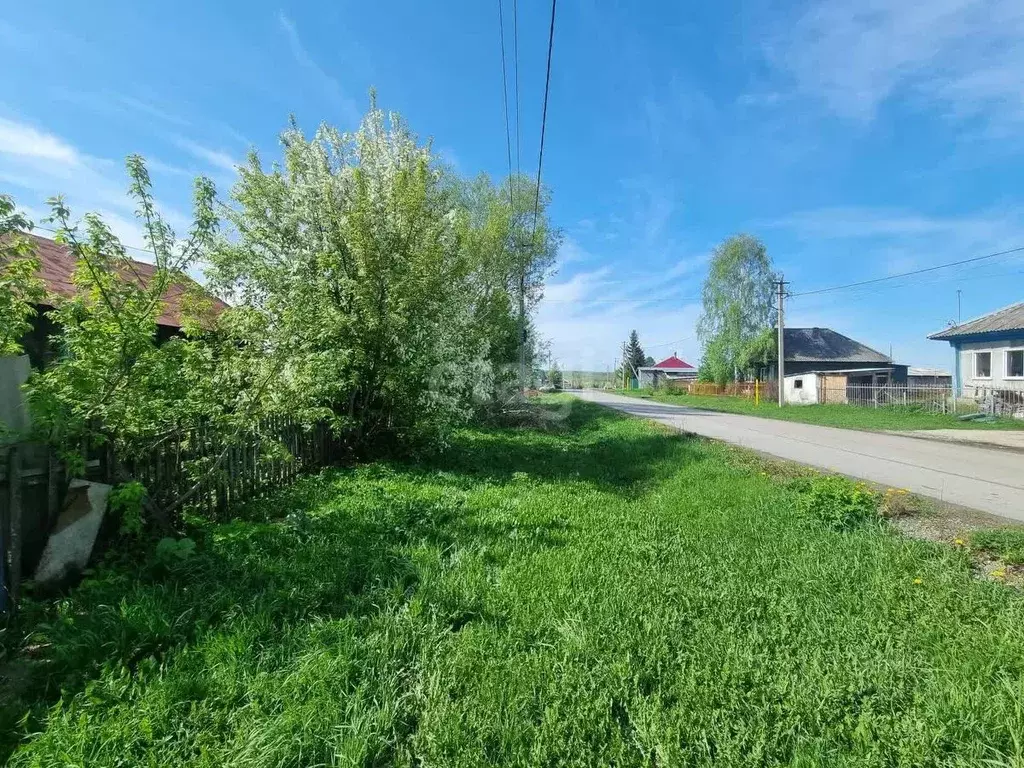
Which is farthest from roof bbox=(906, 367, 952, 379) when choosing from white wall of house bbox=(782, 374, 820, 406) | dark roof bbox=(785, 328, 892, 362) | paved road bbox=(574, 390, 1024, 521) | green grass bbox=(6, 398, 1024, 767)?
green grass bbox=(6, 398, 1024, 767)

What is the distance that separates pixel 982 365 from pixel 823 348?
1716 cm

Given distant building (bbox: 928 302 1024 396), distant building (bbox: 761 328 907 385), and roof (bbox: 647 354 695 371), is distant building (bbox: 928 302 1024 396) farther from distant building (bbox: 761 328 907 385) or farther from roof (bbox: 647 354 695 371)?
roof (bbox: 647 354 695 371)

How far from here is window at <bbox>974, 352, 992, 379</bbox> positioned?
2083 cm

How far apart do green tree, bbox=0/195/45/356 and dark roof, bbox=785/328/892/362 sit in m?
40.1

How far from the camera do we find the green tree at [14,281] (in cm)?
344

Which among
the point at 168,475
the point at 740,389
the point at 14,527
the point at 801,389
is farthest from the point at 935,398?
the point at 14,527

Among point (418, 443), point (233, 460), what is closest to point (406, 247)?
point (418, 443)

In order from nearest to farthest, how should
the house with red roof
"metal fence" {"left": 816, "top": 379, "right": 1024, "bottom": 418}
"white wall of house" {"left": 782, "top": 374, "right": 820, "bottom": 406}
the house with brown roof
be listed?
the house with brown roof < "metal fence" {"left": 816, "top": 379, "right": 1024, "bottom": 418} < "white wall of house" {"left": 782, "top": 374, "right": 820, "bottom": 406} < the house with red roof

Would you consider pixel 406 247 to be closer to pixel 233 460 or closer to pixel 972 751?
pixel 233 460

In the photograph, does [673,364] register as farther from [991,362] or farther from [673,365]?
[991,362]

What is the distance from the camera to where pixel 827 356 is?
37.1 meters

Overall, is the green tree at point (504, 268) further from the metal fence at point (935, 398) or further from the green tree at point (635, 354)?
the green tree at point (635, 354)

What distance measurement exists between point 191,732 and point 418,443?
23.1 ft

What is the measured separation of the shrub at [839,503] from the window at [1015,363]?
798 inches
